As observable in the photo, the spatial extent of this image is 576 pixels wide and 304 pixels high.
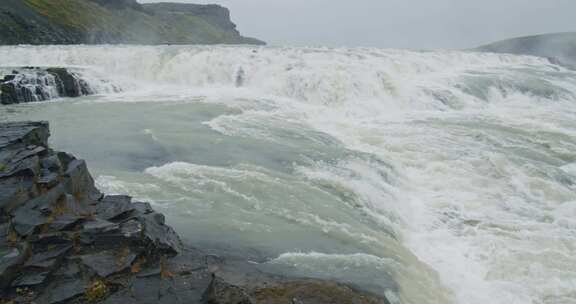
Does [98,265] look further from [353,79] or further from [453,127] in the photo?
[353,79]

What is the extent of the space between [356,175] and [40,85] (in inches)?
816

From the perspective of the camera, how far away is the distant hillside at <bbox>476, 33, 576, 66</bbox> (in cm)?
8969

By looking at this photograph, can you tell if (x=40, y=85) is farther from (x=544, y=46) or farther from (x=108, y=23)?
(x=544, y=46)

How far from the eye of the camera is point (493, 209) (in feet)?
40.5

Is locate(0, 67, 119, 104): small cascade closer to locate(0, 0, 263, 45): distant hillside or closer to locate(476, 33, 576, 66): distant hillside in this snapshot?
locate(0, 0, 263, 45): distant hillside

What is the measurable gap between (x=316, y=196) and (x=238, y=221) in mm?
2553

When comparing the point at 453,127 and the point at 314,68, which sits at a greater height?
the point at 314,68

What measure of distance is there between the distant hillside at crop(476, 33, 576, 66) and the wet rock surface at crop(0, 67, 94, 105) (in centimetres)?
8848

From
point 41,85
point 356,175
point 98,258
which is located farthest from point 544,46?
point 98,258

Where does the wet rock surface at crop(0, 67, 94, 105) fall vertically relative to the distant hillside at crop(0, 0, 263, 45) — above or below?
below

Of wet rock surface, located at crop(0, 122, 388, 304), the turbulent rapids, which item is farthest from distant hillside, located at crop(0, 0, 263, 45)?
wet rock surface, located at crop(0, 122, 388, 304)

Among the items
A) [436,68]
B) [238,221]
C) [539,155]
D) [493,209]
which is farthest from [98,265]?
[436,68]

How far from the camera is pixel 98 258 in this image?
6.33 m

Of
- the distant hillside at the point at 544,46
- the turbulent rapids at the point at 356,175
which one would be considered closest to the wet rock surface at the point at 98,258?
the turbulent rapids at the point at 356,175
